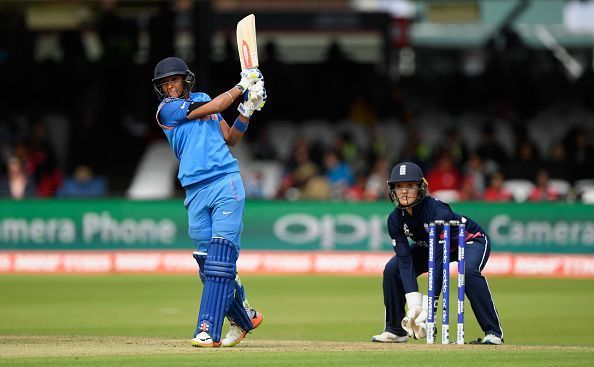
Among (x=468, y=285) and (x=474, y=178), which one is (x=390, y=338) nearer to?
(x=468, y=285)

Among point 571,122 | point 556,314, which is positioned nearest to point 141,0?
point 571,122

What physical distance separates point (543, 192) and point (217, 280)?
453 inches

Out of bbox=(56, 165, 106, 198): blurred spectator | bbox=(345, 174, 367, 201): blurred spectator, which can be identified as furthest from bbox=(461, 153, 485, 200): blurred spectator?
bbox=(56, 165, 106, 198): blurred spectator

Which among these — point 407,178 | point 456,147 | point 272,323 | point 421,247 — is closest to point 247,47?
point 407,178

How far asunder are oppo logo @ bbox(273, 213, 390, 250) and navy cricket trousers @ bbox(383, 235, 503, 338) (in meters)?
8.41

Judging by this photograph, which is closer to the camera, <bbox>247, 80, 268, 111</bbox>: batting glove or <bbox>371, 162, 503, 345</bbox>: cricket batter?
<bbox>247, 80, 268, 111</bbox>: batting glove

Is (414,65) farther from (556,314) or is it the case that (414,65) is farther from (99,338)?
(99,338)

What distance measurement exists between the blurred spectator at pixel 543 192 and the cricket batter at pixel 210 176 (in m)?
11.1

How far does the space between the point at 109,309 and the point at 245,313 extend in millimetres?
5067

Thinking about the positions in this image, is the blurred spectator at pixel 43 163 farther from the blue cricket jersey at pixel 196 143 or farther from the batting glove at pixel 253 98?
the batting glove at pixel 253 98

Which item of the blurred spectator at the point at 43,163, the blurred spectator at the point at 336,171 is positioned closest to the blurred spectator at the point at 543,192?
the blurred spectator at the point at 336,171

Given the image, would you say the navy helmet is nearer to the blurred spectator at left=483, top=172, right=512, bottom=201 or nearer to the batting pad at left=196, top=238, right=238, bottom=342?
the batting pad at left=196, top=238, right=238, bottom=342

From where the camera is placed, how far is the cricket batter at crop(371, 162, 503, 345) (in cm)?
839

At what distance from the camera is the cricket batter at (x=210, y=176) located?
7.55 meters
